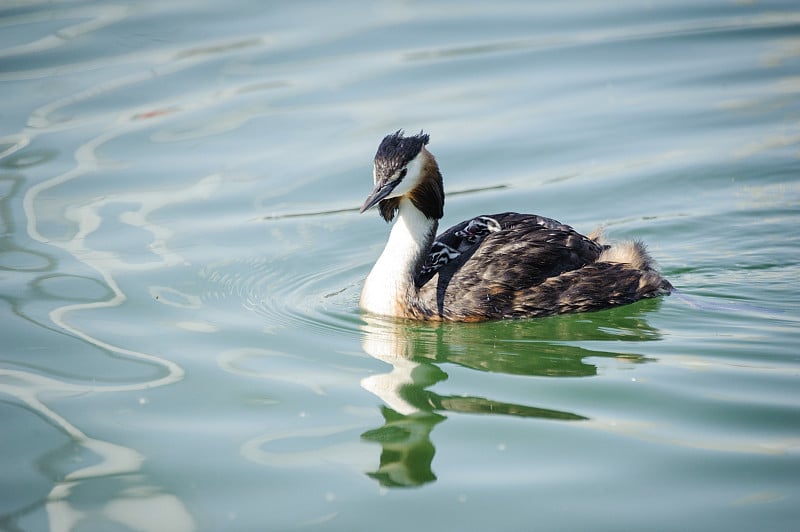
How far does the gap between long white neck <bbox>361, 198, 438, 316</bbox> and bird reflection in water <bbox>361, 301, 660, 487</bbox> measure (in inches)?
5.4

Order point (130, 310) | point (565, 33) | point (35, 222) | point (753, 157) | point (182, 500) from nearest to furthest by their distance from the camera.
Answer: point (182, 500), point (130, 310), point (35, 222), point (753, 157), point (565, 33)

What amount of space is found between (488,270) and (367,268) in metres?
1.41

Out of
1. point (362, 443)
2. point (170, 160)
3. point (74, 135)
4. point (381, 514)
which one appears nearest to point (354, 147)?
point (170, 160)

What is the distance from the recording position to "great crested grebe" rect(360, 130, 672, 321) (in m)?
8.25

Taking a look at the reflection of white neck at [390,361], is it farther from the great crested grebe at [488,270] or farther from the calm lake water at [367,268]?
the great crested grebe at [488,270]

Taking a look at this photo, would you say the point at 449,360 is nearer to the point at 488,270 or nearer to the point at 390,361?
the point at 390,361

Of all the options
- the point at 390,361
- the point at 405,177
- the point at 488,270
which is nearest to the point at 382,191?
the point at 405,177

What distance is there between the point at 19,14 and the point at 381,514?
12.4 m

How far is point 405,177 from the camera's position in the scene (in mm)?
8078

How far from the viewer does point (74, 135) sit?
12281 mm

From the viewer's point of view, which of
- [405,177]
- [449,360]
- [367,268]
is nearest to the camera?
[449,360]

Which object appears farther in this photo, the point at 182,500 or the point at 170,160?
the point at 170,160

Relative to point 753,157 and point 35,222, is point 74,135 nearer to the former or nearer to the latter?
point 35,222

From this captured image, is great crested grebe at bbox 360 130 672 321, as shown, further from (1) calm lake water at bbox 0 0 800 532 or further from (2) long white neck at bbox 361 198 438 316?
(1) calm lake water at bbox 0 0 800 532
